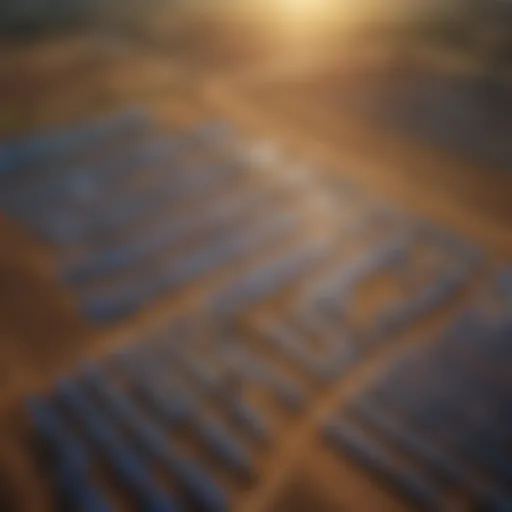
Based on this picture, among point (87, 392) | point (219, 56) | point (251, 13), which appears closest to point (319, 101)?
point (219, 56)

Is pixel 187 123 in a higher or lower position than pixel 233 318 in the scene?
higher

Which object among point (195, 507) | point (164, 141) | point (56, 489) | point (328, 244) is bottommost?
point (56, 489)

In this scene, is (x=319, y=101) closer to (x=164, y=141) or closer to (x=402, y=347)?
(x=164, y=141)

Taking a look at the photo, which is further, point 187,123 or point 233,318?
point 187,123

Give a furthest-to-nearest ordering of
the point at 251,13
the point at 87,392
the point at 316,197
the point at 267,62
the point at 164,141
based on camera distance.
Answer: the point at 251,13
the point at 267,62
the point at 164,141
the point at 316,197
the point at 87,392

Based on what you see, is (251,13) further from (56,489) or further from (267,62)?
(56,489)

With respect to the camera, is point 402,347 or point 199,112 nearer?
point 402,347

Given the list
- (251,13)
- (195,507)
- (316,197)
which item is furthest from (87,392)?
(251,13)

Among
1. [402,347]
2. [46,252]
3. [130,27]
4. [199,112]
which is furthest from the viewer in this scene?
[130,27]

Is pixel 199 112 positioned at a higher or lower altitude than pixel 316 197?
higher
